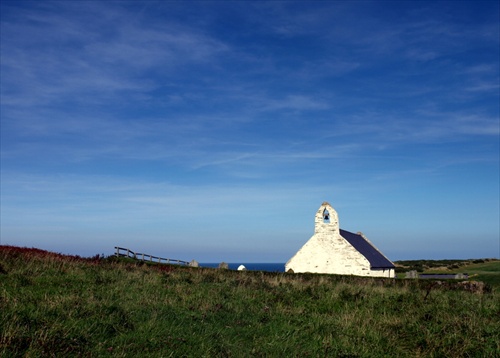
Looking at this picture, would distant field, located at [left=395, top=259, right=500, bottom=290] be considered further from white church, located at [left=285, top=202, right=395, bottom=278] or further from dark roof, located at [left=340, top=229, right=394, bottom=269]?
white church, located at [left=285, top=202, right=395, bottom=278]

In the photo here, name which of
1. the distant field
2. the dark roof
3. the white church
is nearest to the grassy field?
the distant field

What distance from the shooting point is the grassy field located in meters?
7.70

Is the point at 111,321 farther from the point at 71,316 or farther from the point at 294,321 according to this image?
the point at 294,321

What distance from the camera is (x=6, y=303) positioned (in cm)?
920

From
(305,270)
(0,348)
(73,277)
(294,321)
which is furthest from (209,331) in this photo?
(305,270)

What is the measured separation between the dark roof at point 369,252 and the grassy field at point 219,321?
2625 cm

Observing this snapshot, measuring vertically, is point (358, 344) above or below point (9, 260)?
below

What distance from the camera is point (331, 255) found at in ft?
134

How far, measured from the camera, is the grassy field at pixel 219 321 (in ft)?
25.3

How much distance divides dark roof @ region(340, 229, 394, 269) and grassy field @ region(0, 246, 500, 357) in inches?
1033

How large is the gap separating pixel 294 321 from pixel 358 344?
2083 millimetres

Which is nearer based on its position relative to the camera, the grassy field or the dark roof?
the grassy field

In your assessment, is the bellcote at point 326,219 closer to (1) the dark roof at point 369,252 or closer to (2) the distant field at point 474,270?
(1) the dark roof at point 369,252

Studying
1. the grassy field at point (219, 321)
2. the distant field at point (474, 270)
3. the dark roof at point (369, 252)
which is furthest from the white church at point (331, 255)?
→ the grassy field at point (219, 321)
